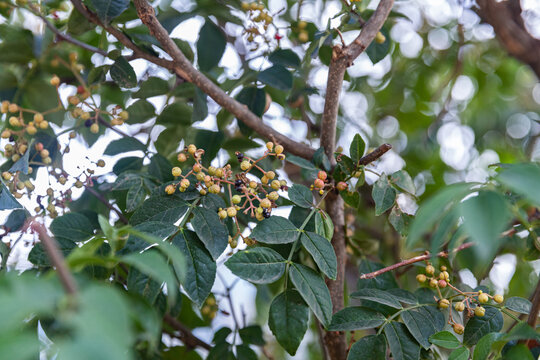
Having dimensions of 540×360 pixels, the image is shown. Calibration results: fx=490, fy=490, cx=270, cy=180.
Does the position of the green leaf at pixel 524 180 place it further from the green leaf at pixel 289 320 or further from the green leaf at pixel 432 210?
the green leaf at pixel 289 320

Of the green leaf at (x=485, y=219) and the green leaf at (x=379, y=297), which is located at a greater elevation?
the green leaf at (x=485, y=219)

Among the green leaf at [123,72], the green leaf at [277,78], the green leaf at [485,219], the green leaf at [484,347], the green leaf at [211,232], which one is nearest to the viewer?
the green leaf at [485,219]

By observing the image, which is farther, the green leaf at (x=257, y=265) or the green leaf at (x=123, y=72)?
the green leaf at (x=123, y=72)

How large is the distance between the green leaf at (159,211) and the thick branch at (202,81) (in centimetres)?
22

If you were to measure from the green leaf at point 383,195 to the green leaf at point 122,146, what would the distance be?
0.49m

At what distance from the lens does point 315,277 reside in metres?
0.68

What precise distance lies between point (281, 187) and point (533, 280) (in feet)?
2.99

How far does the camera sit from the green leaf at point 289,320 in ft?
2.17

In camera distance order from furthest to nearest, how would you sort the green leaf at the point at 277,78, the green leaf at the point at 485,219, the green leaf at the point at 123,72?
the green leaf at the point at 277,78, the green leaf at the point at 123,72, the green leaf at the point at 485,219

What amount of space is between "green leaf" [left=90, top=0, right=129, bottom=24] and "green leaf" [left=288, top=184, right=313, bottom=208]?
→ 1.34 ft

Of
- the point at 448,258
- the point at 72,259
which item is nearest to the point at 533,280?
the point at 448,258

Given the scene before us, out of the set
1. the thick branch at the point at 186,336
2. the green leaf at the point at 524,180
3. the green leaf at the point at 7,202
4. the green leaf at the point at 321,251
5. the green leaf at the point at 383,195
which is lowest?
the thick branch at the point at 186,336

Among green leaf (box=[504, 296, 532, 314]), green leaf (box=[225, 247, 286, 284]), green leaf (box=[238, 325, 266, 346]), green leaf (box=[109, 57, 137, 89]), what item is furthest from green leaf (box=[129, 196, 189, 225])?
green leaf (box=[504, 296, 532, 314])

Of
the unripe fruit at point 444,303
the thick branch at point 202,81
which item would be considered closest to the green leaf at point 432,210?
the unripe fruit at point 444,303
